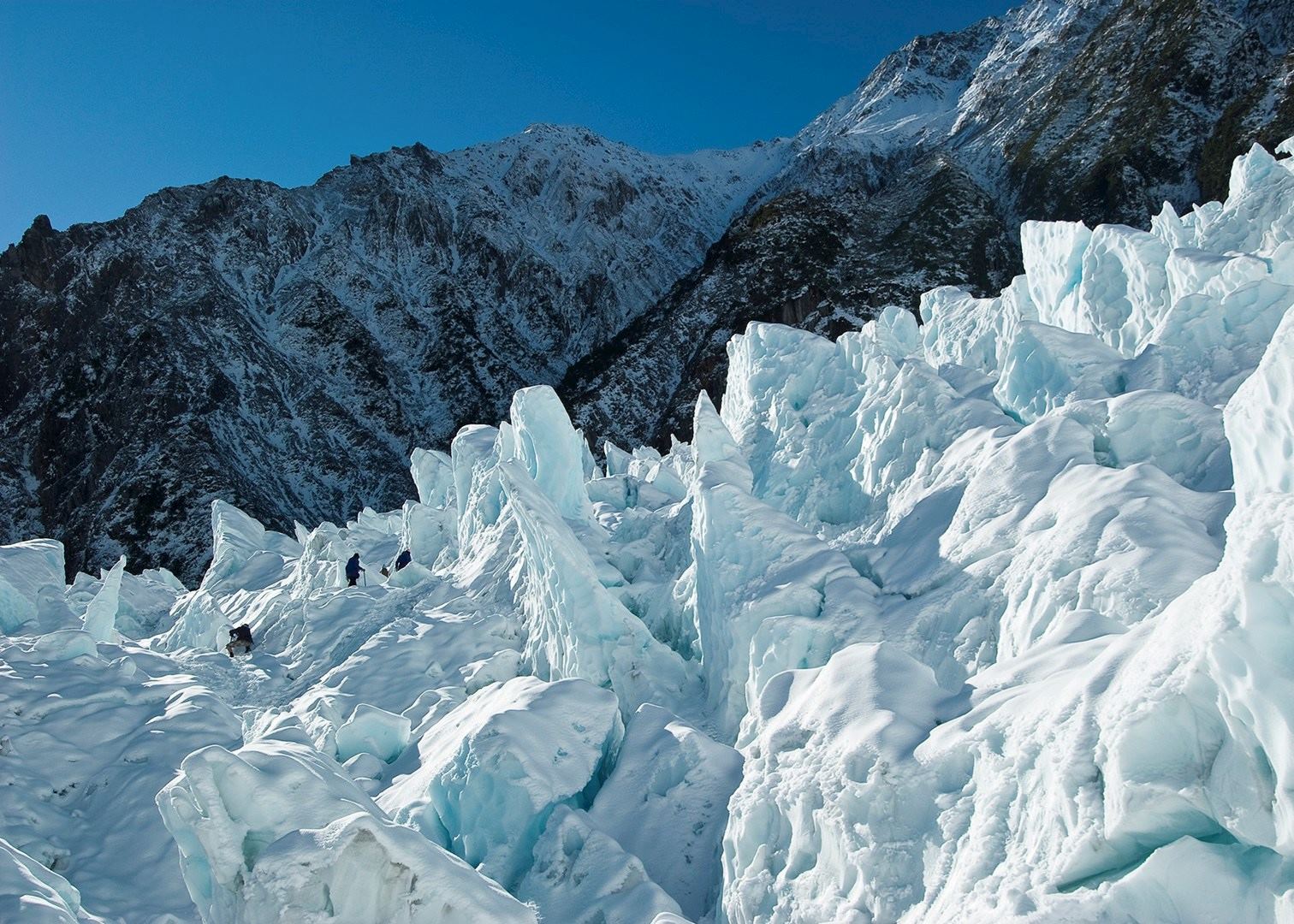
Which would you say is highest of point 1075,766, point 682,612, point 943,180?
point 943,180

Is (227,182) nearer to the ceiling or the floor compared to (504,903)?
nearer to the ceiling

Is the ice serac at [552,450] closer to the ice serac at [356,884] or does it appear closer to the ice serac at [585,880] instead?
the ice serac at [585,880]

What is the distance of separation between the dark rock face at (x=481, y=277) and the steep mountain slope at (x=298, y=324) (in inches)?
11.5

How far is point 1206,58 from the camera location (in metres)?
78.0

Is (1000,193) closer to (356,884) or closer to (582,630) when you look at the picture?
(582,630)

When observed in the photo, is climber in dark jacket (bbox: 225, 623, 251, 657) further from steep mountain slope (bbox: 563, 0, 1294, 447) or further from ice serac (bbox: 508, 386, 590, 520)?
steep mountain slope (bbox: 563, 0, 1294, 447)

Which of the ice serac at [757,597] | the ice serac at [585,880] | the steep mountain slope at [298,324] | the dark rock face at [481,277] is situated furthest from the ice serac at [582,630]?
the steep mountain slope at [298,324]

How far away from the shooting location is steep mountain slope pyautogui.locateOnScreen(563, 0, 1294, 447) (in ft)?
239

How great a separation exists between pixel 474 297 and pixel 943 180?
53.2 metres

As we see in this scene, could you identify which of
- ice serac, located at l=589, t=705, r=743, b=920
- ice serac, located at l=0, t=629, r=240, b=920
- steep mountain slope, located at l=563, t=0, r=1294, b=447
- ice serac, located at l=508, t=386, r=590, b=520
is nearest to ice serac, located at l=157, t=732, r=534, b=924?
ice serac, located at l=589, t=705, r=743, b=920

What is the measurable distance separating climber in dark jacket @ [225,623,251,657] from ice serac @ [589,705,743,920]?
14006 millimetres

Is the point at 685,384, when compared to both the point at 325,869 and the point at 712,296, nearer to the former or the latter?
the point at 712,296

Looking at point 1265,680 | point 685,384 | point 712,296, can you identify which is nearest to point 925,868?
point 1265,680

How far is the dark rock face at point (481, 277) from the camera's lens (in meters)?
74.8
